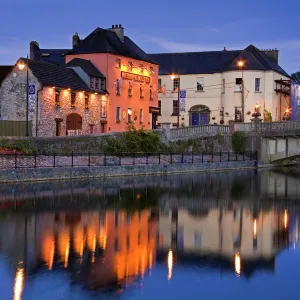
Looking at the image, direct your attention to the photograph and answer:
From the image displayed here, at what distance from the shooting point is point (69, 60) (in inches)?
A: 2662

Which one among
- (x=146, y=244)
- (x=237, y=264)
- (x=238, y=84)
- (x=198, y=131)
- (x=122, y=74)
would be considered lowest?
(x=237, y=264)

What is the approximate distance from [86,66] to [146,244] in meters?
45.7

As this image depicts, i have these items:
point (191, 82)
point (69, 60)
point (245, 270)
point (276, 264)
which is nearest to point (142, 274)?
point (245, 270)

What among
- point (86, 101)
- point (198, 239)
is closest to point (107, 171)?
point (86, 101)

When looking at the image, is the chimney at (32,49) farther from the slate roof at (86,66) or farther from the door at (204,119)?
the door at (204,119)

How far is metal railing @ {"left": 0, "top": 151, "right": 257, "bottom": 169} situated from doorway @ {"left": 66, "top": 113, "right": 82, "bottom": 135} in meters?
9.25

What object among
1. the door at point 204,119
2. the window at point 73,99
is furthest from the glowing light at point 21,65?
the door at point 204,119

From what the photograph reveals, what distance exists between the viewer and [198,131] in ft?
196

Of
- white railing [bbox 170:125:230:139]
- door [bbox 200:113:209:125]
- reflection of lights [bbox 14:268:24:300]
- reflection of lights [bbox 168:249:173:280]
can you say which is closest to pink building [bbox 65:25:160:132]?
door [bbox 200:113:209:125]

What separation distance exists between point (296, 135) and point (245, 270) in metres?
45.4

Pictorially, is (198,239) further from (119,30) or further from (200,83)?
(200,83)

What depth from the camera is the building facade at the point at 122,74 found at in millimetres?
65062

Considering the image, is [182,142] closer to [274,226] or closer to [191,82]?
[191,82]

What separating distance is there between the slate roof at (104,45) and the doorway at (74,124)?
9.69m
